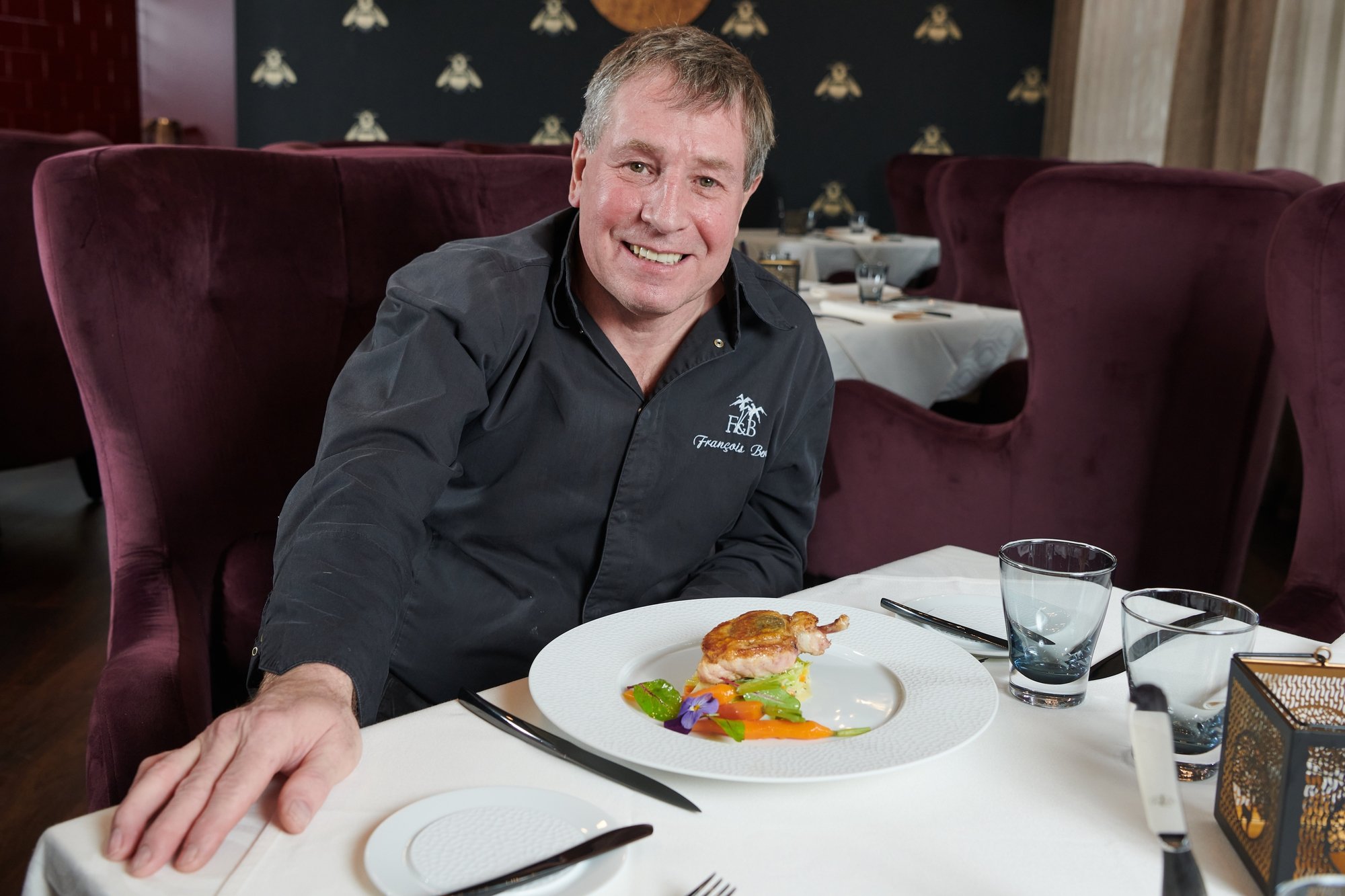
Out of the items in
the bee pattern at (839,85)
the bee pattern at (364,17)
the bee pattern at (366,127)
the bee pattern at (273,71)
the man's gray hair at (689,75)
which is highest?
the bee pattern at (364,17)

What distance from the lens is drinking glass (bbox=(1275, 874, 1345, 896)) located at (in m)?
0.41

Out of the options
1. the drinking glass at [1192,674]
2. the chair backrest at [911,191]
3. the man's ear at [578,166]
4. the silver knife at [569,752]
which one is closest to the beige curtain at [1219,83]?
the chair backrest at [911,191]

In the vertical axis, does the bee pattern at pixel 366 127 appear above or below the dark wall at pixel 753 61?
below

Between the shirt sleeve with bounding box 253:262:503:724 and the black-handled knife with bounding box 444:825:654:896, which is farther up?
the shirt sleeve with bounding box 253:262:503:724

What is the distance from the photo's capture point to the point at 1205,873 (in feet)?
1.96

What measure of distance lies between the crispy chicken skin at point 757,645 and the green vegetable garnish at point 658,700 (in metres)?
0.02

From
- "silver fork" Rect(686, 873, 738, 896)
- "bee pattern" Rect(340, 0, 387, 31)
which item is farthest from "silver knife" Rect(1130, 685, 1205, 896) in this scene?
"bee pattern" Rect(340, 0, 387, 31)

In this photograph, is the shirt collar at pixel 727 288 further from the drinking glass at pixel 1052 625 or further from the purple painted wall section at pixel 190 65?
the purple painted wall section at pixel 190 65

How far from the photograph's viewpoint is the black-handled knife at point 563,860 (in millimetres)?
537

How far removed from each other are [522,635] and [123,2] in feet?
20.9

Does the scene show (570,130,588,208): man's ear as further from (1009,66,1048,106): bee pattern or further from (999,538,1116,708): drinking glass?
(1009,66,1048,106): bee pattern

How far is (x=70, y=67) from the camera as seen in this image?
6.03 m

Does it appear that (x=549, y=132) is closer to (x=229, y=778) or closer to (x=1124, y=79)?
(x=1124, y=79)

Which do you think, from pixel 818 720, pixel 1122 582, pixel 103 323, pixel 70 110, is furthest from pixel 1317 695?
pixel 70 110
